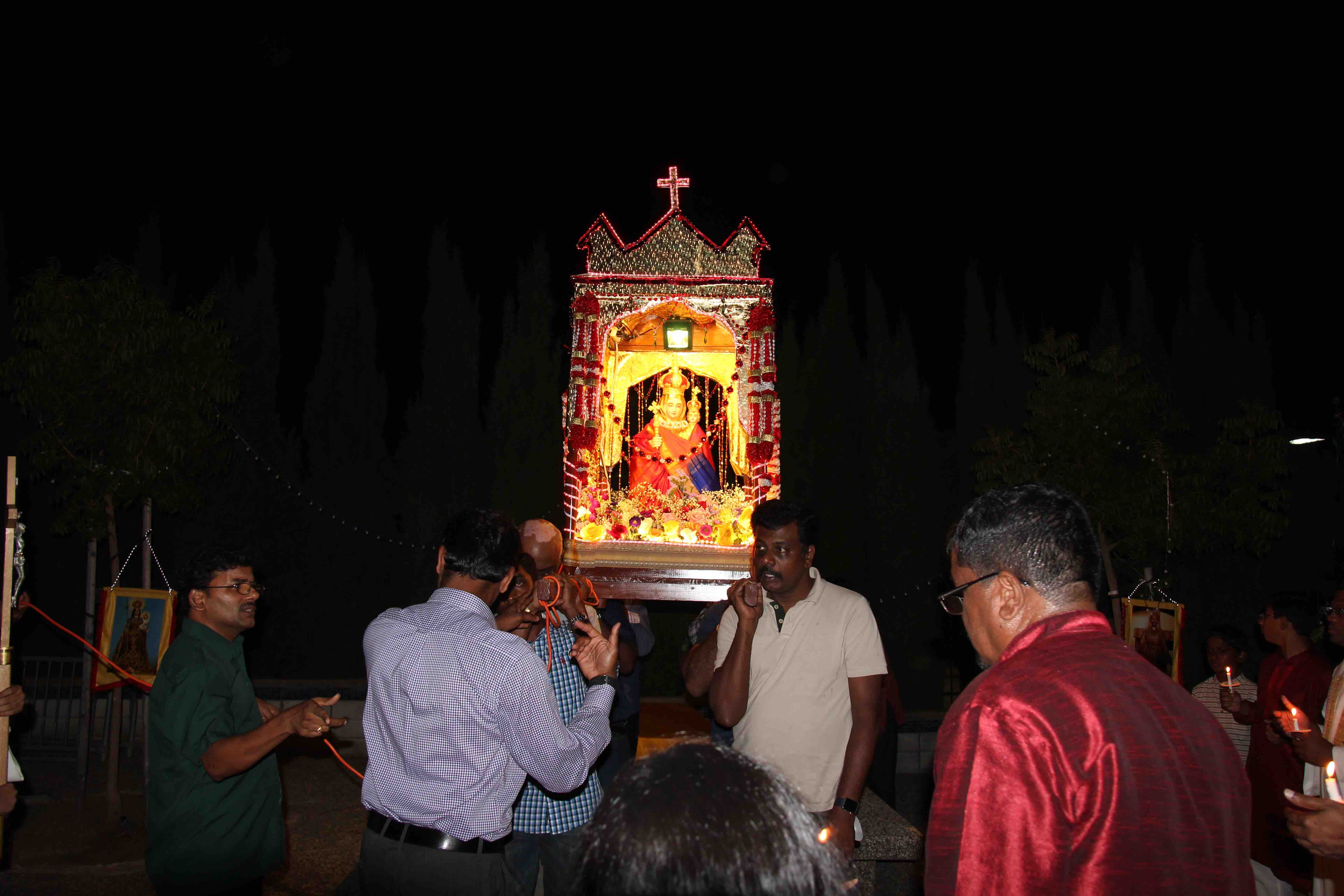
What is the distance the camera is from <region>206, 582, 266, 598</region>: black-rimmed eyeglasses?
310 centimetres

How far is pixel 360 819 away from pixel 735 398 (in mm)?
4585

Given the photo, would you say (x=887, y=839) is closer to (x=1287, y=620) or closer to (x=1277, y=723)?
(x=1277, y=723)

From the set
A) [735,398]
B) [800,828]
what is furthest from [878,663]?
[735,398]

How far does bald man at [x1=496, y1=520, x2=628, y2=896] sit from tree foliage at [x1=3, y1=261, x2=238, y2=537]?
455 centimetres

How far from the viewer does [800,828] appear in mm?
979

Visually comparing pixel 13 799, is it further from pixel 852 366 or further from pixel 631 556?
pixel 852 366

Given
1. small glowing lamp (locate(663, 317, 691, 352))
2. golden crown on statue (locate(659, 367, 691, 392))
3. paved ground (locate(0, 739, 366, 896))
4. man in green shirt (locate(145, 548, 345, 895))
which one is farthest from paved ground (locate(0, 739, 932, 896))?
small glowing lamp (locate(663, 317, 691, 352))

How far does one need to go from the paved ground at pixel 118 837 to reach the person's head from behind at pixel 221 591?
6.21 ft

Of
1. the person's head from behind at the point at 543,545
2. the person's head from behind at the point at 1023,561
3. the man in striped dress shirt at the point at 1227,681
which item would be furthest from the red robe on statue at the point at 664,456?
the person's head from behind at the point at 1023,561

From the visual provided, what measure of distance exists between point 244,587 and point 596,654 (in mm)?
1592

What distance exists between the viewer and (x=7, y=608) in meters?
3.06

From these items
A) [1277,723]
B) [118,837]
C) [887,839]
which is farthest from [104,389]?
[1277,723]

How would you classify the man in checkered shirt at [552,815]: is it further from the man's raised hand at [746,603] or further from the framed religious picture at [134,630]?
the framed religious picture at [134,630]

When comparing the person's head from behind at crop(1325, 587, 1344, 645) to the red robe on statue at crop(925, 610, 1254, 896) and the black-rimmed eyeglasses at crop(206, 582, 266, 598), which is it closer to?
the red robe on statue at crop(925, 610, 1254, 896)
